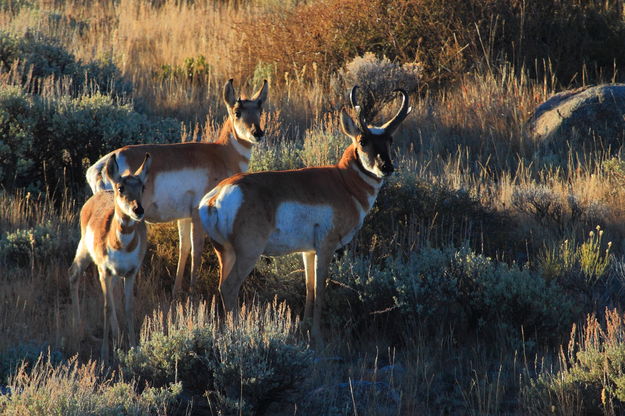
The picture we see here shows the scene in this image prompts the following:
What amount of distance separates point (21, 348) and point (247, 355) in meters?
2.01

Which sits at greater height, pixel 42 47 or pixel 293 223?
pixel 42 47

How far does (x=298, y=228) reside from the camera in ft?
24.7

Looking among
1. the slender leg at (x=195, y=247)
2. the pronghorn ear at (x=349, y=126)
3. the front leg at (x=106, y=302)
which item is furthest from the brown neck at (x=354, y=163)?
the front leg at (x=106, y=302)

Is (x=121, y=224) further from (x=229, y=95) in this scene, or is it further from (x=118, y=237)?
(x=229, y=95)

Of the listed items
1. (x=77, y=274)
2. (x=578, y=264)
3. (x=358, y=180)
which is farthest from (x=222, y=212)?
(x=578, y=264)

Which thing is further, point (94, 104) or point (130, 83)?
point (130, 83)

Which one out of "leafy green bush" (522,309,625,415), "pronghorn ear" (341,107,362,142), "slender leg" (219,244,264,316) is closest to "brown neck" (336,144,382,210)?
"pronghorn ear" (341,107,362,142)

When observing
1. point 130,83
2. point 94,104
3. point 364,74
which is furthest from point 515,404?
point 130,83

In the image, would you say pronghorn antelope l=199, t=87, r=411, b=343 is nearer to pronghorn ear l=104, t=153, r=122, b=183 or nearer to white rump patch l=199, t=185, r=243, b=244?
white rump patch l=199, t=185, r=243, b=244

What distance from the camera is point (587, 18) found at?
51.6ft

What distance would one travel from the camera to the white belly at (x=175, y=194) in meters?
8.41

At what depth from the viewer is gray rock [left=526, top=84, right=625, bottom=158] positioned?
40.3 feet

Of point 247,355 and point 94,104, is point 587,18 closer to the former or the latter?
point 94,104

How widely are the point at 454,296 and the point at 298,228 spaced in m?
1.50
